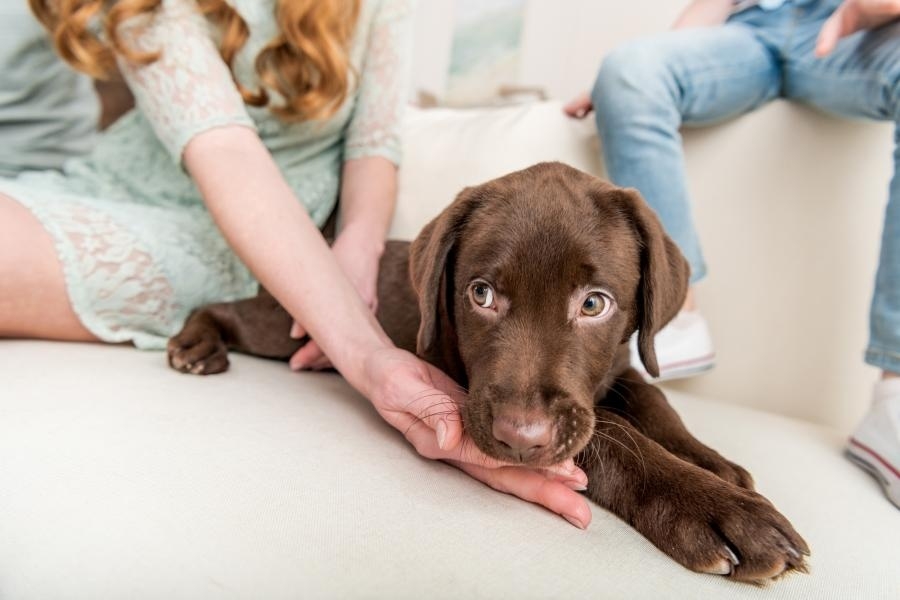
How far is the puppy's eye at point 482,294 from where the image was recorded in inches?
62.6

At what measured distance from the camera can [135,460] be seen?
1327 millimetres

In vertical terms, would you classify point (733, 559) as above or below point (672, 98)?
below

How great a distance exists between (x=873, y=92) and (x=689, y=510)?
1.79 m

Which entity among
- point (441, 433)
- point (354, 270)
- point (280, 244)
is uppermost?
point (280, 244)

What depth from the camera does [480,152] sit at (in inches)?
110

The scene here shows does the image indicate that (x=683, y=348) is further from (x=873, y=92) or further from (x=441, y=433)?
Answer: (x=441, y=433)

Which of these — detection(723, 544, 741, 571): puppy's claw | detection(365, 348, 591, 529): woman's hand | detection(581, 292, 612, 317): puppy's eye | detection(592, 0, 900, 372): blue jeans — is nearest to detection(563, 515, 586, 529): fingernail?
detection(365, 348, 591, 529): woman's hand

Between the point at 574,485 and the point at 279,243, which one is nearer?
the point at 574,485

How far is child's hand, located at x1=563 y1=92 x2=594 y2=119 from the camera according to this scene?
289 centimetres

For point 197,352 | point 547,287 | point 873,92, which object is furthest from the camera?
point 873,92

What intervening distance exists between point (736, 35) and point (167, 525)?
2.77 metres

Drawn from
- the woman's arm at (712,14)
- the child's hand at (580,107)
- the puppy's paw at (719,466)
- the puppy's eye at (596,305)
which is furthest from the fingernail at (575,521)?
the woman's arm at (712,14)

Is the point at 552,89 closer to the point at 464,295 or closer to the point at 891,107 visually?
the point at 891,107

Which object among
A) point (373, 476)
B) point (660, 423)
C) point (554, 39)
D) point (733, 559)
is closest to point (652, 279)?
point (660, 423)
